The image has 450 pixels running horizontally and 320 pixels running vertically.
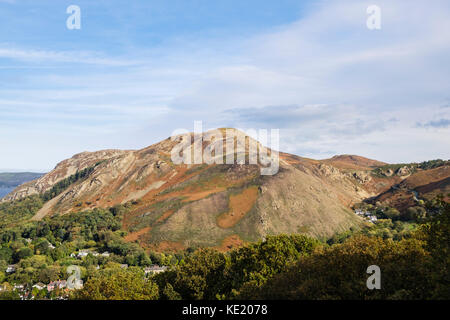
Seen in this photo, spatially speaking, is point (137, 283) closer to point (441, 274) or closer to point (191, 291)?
point (191, 291)

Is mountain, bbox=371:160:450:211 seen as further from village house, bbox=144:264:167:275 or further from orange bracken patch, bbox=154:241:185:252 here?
village house, bbox=144:264:167:275

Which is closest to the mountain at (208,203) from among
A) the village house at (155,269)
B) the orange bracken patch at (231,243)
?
the orange bracken patch at (231,243)

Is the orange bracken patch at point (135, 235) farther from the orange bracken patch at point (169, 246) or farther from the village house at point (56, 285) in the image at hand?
the village house at point (56, 285)

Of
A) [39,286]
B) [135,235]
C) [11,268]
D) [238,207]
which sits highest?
[238,207]

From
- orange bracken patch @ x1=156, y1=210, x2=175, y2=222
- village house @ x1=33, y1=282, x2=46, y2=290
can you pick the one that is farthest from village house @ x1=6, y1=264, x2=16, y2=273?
orange bracken patch @ x1=156, y1=210, x2=175, y2=222

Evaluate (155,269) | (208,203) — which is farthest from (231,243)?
(155,269)

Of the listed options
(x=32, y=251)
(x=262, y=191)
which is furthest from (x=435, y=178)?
(x=32, y=251)

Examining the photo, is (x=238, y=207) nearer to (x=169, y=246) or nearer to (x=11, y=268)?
(x=169, y=246)
